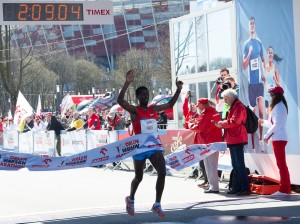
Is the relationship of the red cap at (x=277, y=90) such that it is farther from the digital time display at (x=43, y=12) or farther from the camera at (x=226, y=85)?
the digital time display at (x=43, y=12)

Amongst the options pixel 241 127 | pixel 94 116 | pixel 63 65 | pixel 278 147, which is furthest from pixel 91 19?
pixel 63 65

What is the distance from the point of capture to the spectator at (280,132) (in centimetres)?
1228

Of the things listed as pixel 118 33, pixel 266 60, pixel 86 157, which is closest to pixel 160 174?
pixel 86 157

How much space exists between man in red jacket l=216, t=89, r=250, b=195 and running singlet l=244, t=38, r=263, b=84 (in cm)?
121

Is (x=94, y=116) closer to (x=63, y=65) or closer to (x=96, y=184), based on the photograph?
(x=96, y=184)

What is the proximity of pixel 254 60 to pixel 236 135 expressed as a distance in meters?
1.81

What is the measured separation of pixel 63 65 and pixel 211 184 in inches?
2314

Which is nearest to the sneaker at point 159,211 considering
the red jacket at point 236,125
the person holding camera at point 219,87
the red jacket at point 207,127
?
the red jacket at point 236,125

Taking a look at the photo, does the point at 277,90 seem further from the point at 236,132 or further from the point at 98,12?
the point at 98,12

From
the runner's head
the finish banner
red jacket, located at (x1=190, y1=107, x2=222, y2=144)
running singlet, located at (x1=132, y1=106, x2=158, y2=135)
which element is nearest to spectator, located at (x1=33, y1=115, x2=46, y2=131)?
red jacket, located at (x1=190, y1=107, x2=222, y2=144)

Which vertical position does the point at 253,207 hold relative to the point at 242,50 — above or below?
below

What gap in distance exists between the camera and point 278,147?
12328 millimetres

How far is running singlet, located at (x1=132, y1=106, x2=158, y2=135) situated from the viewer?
1045 centimetres

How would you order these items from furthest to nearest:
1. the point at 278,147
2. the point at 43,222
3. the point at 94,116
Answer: the point at 94,116 < the point at 278,147 < the point at 43,222
